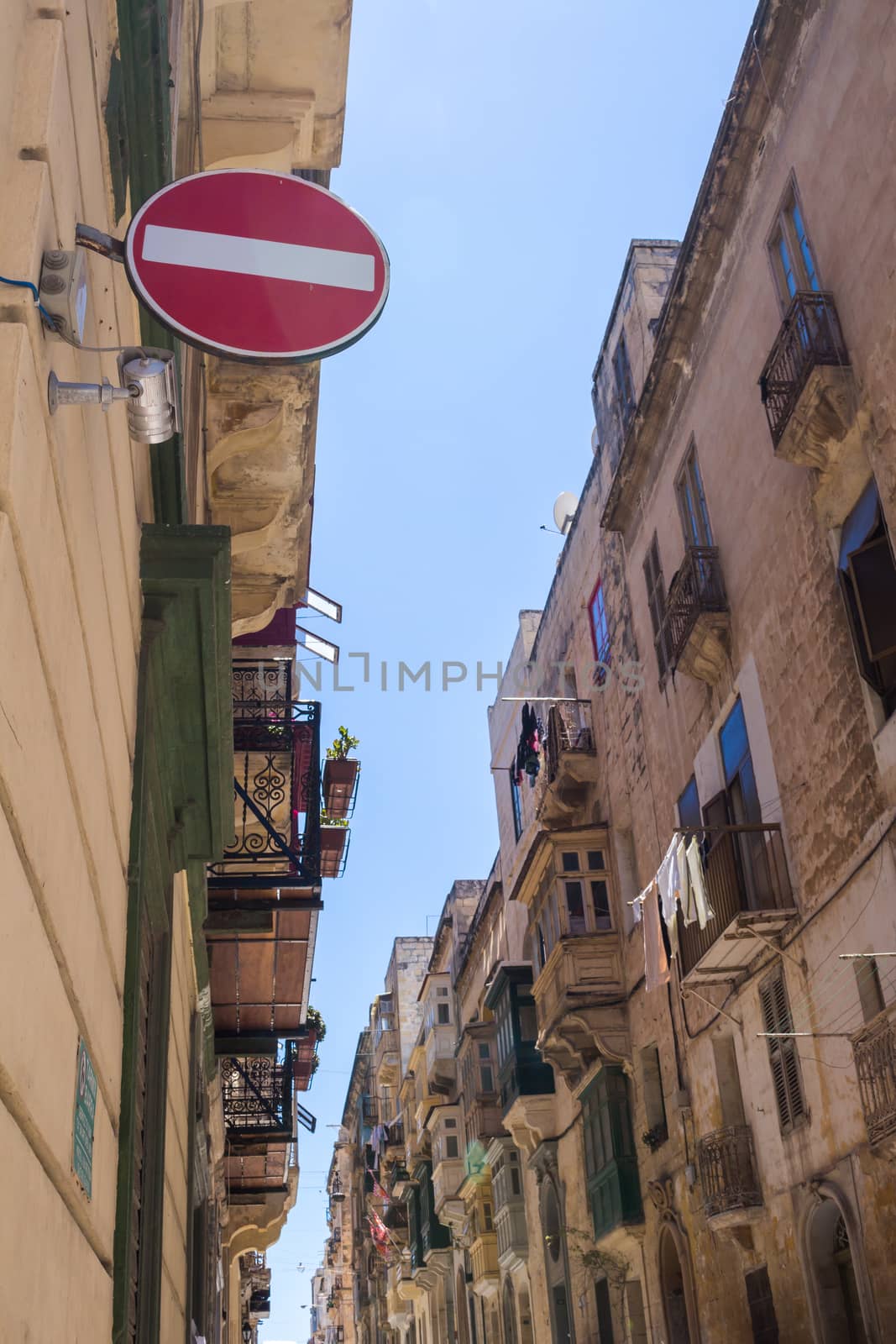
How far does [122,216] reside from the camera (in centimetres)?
398

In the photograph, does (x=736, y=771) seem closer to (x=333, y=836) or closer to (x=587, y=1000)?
(x=333, y=836)

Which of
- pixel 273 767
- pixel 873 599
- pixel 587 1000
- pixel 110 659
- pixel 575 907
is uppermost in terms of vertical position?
pixel 575 907

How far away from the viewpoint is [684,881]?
1434 cm

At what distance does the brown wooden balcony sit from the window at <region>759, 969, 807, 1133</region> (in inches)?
163

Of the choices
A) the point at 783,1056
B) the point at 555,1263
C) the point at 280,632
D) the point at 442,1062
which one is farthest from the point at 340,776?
the point at 442,1062

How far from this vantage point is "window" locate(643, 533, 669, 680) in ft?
62.9

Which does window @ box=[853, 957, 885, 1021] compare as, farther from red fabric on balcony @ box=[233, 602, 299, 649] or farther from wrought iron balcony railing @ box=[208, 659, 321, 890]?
red fabric on balcony @ box=[233, 602, 299, 649]

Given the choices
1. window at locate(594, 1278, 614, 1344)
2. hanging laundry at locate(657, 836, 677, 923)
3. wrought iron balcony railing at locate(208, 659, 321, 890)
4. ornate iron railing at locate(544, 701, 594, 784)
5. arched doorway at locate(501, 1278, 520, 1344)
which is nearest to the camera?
wrought iron balcony railing at locate(208, 659, 321, 890)

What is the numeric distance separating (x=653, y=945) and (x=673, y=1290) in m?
5.93

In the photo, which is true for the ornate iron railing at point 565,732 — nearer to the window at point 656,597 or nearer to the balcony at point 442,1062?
the window at point 656,597

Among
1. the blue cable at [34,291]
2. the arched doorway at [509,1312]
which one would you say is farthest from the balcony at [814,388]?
the arched doorway at [509,1312]

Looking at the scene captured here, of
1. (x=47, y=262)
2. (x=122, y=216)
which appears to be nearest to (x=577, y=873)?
(x=122, y=216)

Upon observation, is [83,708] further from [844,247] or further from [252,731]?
[844,247]

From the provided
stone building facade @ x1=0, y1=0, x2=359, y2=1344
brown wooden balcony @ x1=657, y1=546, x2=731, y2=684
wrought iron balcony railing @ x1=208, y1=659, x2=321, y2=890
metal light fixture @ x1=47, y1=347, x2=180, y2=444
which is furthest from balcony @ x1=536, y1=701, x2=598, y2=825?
metal light fixture @ x1=47, y1=347, x2=180, y2=444
